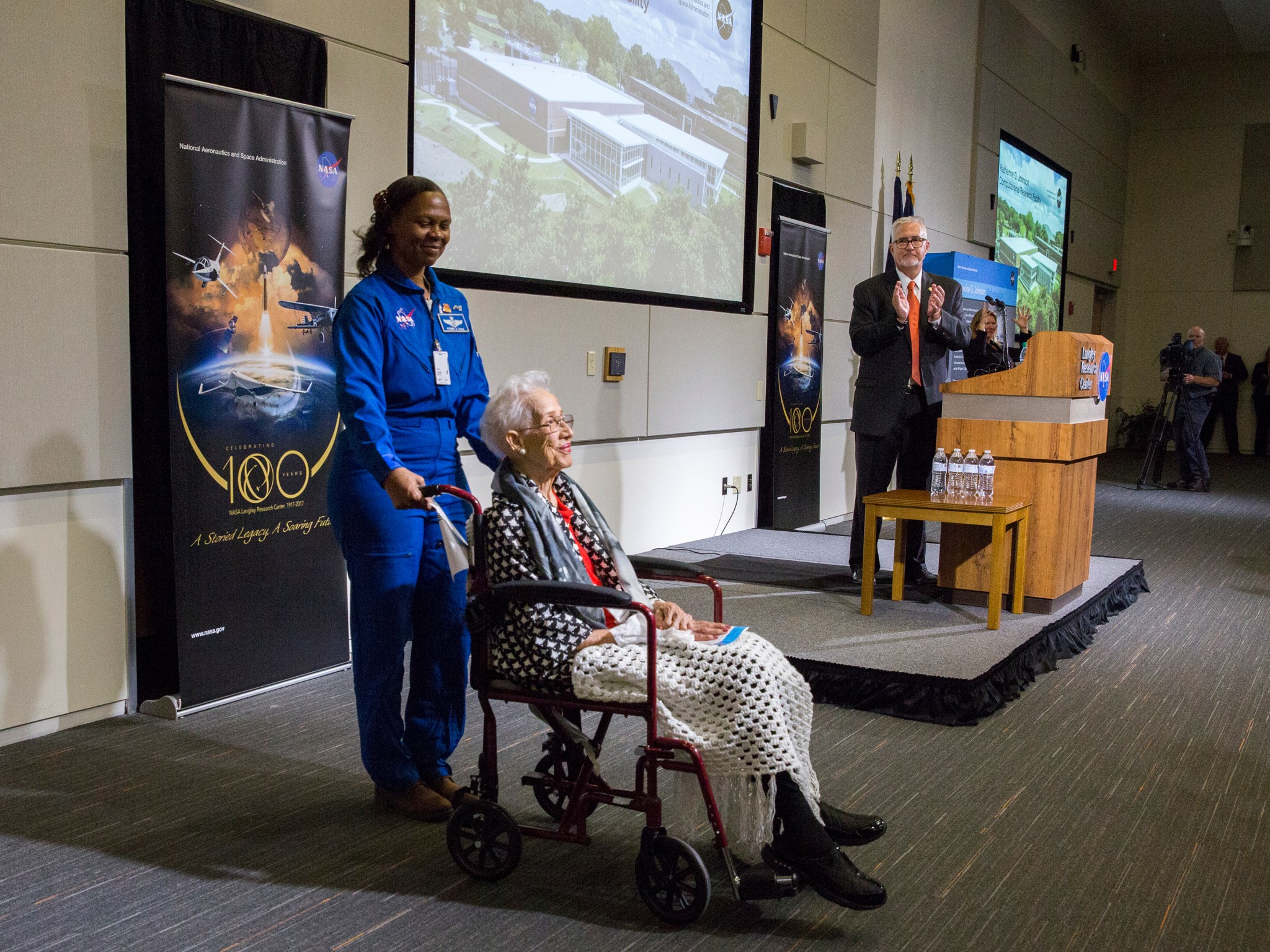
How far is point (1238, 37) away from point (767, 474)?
11358mm

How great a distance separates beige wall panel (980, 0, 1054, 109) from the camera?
10078 millimetres

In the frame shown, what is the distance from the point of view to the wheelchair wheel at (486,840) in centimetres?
233

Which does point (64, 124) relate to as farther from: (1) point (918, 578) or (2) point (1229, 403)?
(2) point (1229, 403)

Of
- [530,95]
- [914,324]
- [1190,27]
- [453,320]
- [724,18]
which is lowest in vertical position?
[453,320]

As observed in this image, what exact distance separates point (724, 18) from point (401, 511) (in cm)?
468

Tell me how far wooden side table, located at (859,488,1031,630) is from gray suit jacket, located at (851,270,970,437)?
1.60 feet

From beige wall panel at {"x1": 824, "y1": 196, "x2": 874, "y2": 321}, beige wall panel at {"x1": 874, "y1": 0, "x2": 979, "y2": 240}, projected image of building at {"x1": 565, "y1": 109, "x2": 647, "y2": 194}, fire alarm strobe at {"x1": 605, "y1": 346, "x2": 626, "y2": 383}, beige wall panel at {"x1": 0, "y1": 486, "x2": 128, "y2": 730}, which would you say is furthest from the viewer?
beige wall panel at {"x1": 874, "y1": 0, "x2": 979, "y2": 240}

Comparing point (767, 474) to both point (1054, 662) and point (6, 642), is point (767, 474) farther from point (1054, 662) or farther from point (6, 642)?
point (6, 642)

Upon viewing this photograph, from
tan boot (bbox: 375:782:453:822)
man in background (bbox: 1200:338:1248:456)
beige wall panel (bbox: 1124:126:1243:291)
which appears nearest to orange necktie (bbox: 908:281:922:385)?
tan boot (bbox: 375:782:453:822)

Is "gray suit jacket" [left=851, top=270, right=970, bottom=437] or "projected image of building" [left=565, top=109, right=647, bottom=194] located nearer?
"gray suit jacket" [left=851, top=270, right=970, bottom=437]

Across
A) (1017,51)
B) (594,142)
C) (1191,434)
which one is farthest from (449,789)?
(1017,51)

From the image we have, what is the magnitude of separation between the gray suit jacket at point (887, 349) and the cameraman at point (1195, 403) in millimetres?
5858

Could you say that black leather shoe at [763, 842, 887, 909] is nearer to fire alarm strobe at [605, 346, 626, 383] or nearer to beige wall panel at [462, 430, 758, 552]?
beige wall panel at [462, 430, 758, 552]

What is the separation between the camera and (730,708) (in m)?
2.15
